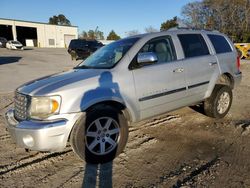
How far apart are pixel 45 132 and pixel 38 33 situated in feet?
205

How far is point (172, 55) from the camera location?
178 inches

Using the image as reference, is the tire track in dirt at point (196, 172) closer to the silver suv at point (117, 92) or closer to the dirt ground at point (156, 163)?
the dirt ground at point (156, 163)

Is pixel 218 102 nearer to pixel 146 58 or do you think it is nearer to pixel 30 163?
pixel 146 58

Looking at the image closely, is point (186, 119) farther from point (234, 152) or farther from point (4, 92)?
point (4, 92)

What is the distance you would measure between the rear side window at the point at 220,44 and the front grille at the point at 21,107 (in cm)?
386

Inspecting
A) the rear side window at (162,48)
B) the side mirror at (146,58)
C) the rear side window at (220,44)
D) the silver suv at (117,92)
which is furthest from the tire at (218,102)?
the side mirror at (146,58)

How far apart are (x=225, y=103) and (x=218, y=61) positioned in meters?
0.98

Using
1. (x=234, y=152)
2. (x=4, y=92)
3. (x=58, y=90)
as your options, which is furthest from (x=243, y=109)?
(x=4, y=92)


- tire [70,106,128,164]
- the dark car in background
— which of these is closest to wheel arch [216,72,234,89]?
tire [70,106,128,164]

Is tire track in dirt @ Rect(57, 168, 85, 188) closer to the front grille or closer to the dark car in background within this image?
the front grille

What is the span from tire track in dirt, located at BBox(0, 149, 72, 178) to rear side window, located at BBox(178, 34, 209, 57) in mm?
2827

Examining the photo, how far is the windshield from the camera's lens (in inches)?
164

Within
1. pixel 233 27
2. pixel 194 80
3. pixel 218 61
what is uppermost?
pixel 233 27

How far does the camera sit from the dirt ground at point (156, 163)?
126 inches
